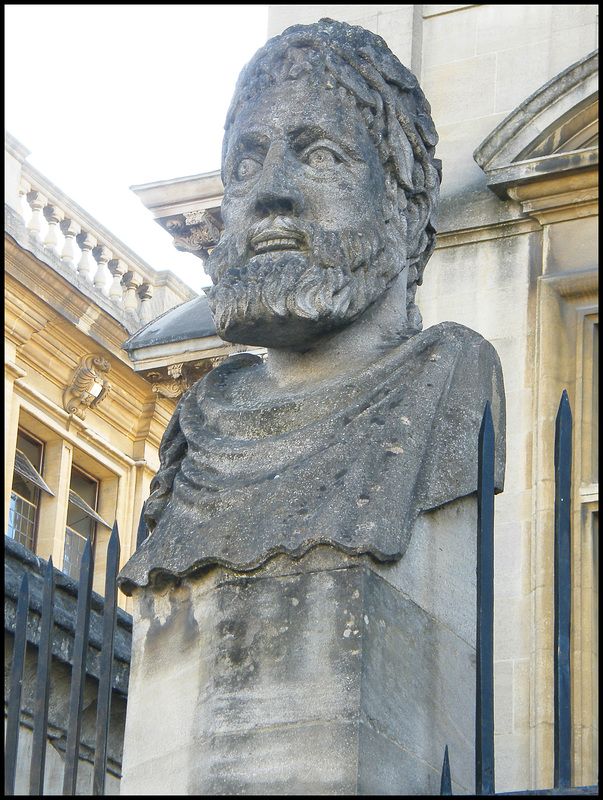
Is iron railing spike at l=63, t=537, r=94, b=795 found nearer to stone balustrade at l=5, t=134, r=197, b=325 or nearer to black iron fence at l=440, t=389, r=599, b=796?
black iron fence at l=440, t=389, r=599, b=796

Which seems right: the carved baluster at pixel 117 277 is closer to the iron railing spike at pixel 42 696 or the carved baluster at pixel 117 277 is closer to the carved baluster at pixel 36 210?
the carved baluster at pixel 36 210

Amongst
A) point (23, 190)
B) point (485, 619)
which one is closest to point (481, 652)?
point (485, 619)

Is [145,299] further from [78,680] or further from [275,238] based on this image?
[78,680]

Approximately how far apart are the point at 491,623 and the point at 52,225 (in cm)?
1849

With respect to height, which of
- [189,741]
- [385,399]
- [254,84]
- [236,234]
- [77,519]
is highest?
[77,519]

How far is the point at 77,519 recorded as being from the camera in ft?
80.4

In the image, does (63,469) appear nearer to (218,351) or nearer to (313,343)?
(218,351)

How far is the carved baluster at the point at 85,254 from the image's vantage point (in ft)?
74.0

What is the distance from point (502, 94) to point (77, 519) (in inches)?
619

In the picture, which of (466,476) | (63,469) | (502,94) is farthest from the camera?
(63,469)

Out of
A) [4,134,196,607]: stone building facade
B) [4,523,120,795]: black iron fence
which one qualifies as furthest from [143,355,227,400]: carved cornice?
[4,523,120,795]: black iron fence

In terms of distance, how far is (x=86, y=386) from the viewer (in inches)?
949

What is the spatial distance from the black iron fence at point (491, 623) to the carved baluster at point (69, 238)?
1815cm

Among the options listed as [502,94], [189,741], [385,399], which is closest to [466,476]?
[385,399]
